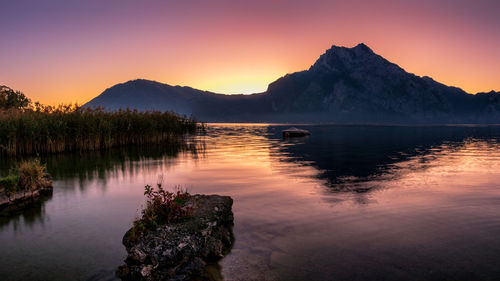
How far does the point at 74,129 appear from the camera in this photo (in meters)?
35.1

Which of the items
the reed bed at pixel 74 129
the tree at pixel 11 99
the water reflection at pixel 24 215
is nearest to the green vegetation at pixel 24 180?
the water reflection at pixel 24 215

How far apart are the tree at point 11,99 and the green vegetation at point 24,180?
41.0 metres

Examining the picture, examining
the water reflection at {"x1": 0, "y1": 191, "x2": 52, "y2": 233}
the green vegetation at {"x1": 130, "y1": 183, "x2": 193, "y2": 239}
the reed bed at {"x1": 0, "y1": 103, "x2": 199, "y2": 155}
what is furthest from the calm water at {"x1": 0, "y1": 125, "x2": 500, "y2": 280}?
the reed bed at {"x1": 0, "y1": 103, "x2": 199, "y2": 155}

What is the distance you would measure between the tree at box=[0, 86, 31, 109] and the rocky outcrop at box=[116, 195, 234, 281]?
173ft

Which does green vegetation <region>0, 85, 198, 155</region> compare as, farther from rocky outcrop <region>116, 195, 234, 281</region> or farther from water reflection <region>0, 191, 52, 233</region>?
rocky outcrop <region>116, 195, 234, 281</region>

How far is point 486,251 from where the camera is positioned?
935 cm

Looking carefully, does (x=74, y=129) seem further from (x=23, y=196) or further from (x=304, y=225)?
(x=304, y=225)

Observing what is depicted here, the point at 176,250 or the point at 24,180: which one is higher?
the point at 24,180

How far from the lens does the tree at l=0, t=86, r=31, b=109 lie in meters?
50.0

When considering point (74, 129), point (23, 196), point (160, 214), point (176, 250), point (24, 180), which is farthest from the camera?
point (74, 129)

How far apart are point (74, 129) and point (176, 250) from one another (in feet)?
107

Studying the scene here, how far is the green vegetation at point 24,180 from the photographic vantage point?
1463 cm

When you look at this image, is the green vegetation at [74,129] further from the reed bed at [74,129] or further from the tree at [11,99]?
the tree at [11,99]

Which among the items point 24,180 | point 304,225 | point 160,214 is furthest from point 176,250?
point 24,180
